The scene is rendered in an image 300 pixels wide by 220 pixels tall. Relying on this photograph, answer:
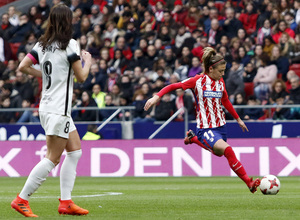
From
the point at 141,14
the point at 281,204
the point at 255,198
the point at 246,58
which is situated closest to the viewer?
the point at 281,204

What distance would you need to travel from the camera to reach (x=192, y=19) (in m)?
21.9

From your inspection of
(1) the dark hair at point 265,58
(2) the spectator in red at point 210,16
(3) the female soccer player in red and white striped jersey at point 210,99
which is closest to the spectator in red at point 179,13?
(2) the spectator in red at point 210,16

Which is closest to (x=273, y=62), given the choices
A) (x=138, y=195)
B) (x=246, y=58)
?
(x=246, y=58)

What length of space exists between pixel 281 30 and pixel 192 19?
3212 millimetres

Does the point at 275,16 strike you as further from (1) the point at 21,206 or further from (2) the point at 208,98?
(1) the point at 21,206

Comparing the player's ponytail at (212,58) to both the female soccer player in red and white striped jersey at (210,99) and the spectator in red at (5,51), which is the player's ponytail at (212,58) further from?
the spectator in red at (5,51)

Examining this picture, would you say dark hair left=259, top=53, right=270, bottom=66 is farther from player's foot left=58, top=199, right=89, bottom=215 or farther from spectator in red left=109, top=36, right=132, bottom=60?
player's foot left=58, top=199, right=89, bottom=215

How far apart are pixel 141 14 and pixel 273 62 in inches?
210

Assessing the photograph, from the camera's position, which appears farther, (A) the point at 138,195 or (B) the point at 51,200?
(A) the point at 138,195

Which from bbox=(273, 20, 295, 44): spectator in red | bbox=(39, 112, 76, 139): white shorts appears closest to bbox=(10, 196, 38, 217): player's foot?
bbox=(39, 112, 76, 139): white shorts

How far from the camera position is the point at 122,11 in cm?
2306

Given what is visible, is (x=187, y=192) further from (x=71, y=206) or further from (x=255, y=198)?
(x=71, y=206)

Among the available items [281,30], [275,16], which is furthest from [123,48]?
[281,30]

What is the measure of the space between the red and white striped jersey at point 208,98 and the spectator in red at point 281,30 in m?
9.54
